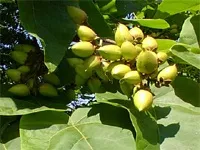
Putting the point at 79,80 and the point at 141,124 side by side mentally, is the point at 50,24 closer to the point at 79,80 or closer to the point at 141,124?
the point at 79,80

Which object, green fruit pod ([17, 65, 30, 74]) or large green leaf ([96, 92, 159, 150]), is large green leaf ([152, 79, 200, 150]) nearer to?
large green leaf ([96, 92, 159, 150])

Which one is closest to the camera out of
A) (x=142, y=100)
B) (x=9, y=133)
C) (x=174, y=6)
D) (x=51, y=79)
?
(x=142, y=100)

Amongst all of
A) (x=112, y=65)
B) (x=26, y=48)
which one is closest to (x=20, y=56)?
(x=26, y=48)

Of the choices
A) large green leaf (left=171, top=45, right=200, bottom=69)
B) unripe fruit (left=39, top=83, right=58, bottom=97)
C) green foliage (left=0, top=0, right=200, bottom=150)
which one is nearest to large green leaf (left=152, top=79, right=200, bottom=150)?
green foliage (left=0, top=0, right=200, bottom=150)

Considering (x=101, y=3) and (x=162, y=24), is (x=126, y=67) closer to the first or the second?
(x=162, y=24)

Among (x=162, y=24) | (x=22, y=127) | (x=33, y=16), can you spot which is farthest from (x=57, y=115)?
(x=162, y=24)
